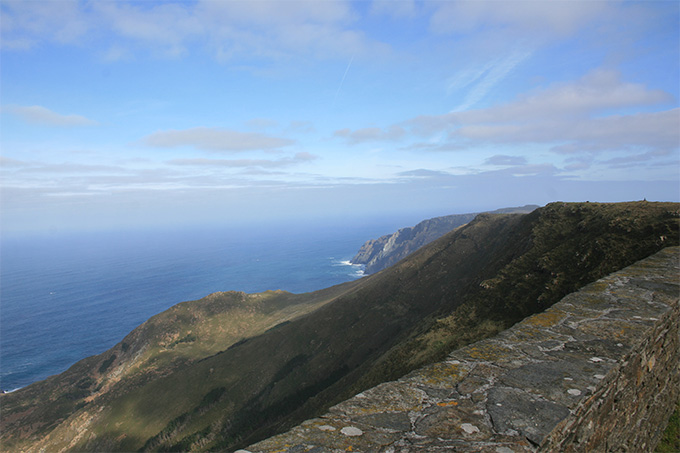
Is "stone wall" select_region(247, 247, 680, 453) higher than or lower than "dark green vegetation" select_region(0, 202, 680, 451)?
higher

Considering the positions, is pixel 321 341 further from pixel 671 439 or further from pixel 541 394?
pixel 541 394

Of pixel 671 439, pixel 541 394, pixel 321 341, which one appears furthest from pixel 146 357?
pixel 541 394

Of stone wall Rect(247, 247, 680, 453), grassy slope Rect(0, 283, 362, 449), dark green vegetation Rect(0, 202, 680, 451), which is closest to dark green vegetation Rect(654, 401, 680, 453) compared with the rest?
stone wall Rect(247, 247, 680, 453)

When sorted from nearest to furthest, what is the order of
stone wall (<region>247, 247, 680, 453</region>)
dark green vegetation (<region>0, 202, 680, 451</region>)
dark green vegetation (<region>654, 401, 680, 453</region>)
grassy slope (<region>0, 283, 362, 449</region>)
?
stone wall (<region>247, 247, 680, 453</region>) → dark green vegetation (<region>654, 401, 680, 453</region>) → dark green vegetation (<region>0, 202, 680, 451</region>) → grassy slope (<region>0, 283, 362, 449</region>)

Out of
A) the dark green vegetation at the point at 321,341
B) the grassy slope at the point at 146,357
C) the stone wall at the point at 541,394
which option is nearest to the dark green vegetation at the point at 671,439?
the stone wall at the point at 541,394

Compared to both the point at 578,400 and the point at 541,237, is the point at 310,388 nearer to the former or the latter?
the point at 541,237

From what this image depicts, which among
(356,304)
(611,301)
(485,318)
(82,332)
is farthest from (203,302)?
(611,301)

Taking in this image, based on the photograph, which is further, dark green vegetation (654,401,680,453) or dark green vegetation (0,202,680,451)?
dark green vegetation (0,202,680,451)

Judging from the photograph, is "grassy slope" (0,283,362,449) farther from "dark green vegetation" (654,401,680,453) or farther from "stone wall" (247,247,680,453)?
"stone wall" (247,247,680,453)
